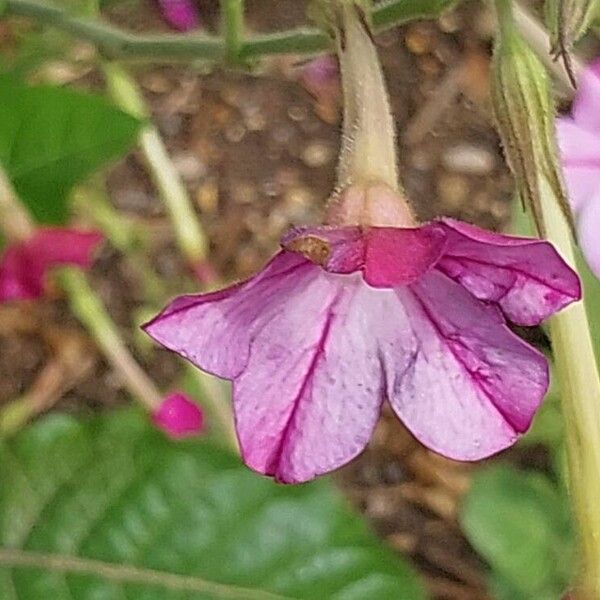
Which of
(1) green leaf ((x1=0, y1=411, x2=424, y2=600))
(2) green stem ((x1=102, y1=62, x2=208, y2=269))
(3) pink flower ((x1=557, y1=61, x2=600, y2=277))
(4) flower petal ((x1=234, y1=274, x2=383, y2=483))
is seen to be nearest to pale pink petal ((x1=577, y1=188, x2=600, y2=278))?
(3) pink flower ((x1=557, y1=61, x2=600, y2=277))

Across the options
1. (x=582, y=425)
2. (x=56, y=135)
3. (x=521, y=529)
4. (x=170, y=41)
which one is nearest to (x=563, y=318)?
(x=582, y=425)

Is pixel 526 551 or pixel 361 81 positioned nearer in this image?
pixel 361 81

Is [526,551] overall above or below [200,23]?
below

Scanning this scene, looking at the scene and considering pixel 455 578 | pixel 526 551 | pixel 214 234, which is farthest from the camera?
pixel 214 234

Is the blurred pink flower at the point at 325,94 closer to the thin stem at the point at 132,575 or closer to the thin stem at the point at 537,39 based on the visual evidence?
the thin stem at the point at 132,575

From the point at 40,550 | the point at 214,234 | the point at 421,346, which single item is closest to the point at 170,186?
the point at 214,234

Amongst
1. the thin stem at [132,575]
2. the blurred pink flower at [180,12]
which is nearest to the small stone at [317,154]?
the blurred pink flower at [180,12]

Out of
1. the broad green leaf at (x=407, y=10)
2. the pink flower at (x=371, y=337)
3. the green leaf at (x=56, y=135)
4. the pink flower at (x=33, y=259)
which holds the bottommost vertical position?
the pink flower at (x=33, y=259)

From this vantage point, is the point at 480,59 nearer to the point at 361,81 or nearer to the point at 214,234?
the point at 214,234
